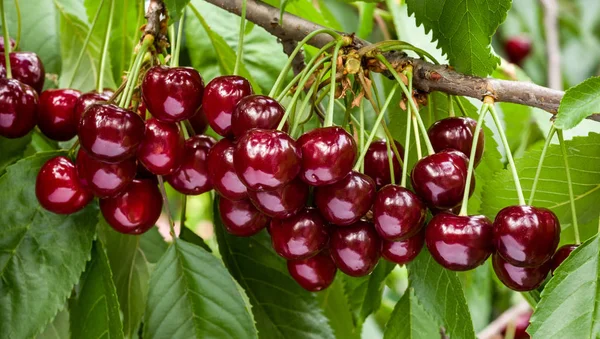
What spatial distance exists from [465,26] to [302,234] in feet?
1.07

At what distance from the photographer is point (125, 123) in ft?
2.87

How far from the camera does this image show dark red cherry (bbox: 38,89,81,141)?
3.45ft

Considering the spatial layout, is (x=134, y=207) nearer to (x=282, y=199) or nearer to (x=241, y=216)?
(x=241, y=216)

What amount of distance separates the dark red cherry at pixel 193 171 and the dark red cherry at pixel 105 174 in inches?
2.4

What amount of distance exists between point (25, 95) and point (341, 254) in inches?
20.1

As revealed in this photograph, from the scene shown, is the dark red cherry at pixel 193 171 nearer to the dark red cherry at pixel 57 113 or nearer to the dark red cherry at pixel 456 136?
the dark red cherry at pixel 57 113

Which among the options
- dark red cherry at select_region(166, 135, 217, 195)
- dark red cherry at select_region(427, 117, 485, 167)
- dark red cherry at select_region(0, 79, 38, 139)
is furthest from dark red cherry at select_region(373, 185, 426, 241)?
dark red cherry at select_region(0, 79, 38, 139)

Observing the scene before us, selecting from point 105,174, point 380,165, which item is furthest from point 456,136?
point 105,174

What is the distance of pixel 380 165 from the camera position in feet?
3.05

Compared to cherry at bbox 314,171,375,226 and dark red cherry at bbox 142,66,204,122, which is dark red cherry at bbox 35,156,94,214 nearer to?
dark red cherry at bbox 142,66,204,122

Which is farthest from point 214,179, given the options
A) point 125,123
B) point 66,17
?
point 66,17

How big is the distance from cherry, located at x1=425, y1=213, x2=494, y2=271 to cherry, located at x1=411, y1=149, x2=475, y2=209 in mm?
25

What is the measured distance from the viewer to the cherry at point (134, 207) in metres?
0.98

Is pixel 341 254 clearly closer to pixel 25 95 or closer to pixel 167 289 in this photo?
pixel 167 289
